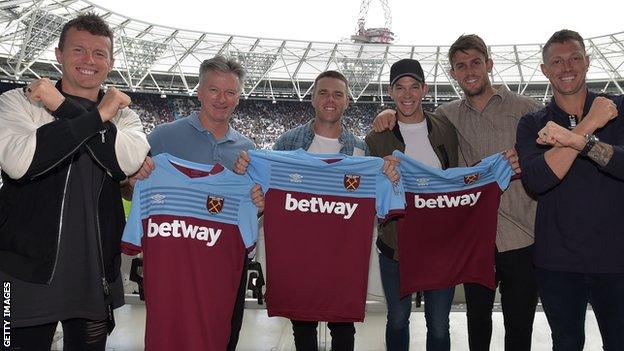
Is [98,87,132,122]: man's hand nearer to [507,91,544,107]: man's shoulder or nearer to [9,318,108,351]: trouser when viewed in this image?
[9,318,108,351]: trouser

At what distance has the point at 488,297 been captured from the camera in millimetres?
3008

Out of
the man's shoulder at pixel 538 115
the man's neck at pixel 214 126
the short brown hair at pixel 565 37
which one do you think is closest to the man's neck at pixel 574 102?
the man's shoulder at pixel 538 115

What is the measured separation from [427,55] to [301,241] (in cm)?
2369

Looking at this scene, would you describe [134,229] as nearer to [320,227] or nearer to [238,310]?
[238,310]

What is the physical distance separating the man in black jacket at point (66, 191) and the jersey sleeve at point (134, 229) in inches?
6.8

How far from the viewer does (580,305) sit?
98.1 inches

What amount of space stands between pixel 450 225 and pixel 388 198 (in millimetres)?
481

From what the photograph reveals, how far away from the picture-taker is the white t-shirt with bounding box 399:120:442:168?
306 centimetres

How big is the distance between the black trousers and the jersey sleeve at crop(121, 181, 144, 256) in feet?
6.56

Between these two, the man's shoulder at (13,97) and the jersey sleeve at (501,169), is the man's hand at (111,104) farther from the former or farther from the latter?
the jersey sleeve at (501,169)

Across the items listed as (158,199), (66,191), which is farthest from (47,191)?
(158,199)

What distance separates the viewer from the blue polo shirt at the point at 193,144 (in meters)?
2.89

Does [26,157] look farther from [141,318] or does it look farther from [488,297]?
[141,318]

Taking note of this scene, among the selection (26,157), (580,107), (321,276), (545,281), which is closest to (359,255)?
(321,276)
